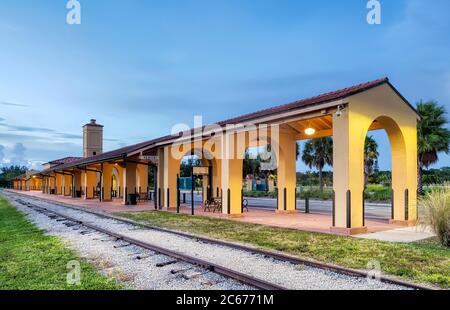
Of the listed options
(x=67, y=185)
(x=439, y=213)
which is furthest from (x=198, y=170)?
(x=67, y=185)

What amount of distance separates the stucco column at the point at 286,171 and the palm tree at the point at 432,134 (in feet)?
34.7

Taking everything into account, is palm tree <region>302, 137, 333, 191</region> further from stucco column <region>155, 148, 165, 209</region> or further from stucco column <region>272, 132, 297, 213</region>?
stucco column <region>155, 148, 165, 209</region>

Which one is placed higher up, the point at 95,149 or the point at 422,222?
the point at 95,149

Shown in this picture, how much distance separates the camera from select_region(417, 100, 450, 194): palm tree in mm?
22719

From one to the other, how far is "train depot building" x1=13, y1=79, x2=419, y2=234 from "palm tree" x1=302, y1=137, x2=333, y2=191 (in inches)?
1012

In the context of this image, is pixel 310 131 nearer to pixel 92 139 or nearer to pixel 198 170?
pixel 198 170

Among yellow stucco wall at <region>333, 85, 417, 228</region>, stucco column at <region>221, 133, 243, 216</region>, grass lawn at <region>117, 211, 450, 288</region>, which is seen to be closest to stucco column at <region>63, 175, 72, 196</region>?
stucco column at <region>221, 133, 243, 216</region>

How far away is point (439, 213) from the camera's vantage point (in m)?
8.42

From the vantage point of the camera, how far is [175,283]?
5.52 metres

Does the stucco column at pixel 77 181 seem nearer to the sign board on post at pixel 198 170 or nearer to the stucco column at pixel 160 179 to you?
the stucco column at pixel 160 179

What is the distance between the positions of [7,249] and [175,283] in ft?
17.3

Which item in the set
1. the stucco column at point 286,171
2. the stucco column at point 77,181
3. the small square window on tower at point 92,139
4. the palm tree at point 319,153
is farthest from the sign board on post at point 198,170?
the small square window on tower at point 92,139
